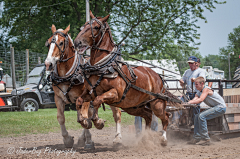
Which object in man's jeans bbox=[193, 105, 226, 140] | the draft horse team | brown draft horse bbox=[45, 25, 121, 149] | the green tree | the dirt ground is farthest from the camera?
the green tree

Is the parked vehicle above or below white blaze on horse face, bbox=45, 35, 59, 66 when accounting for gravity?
below

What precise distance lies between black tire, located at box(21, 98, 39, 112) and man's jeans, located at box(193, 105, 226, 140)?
9.28 meters

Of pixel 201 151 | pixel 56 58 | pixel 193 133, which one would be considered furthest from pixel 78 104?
pixel 193 133

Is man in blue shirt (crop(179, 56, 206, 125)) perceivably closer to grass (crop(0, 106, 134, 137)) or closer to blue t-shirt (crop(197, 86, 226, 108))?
blue t-shirt (crop(197, 86, 226, 108))

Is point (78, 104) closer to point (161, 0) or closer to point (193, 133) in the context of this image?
point (193, 133)

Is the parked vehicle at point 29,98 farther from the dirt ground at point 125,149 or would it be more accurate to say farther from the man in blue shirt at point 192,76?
the man in blue shirt at point 192,76

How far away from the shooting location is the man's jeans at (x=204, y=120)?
20.1ft

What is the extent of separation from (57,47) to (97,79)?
1.20 metres

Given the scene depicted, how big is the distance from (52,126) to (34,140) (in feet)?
6.22

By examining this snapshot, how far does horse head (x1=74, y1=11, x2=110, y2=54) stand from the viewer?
4.52 meters

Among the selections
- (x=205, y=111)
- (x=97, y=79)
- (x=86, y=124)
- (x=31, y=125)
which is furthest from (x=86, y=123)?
(x=31, y=125)

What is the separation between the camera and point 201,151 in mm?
5270

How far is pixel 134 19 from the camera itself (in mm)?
14750

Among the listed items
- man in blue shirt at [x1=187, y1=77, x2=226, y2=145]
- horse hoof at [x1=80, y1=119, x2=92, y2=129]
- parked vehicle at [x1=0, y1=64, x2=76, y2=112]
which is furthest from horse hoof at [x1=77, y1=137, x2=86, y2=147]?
parked vehicle at [x1=0, y1=64, x2=76, y2=112]
